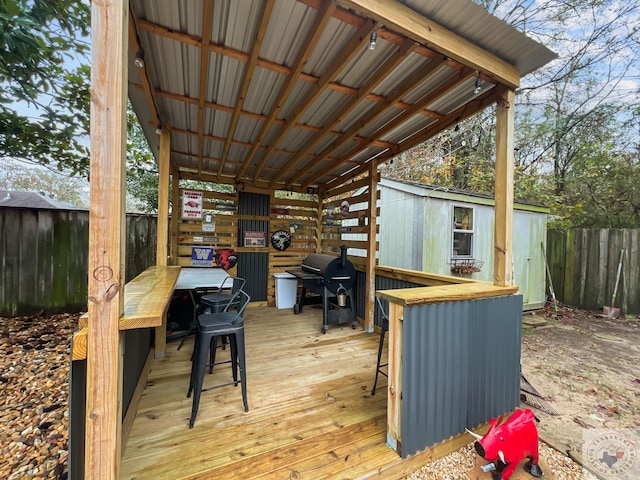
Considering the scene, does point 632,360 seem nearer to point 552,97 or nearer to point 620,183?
point 620,183

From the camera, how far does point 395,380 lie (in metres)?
1.71

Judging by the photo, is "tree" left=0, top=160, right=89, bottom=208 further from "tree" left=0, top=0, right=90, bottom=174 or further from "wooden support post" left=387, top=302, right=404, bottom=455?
"wooden support post" left=387, top=302, right=404, bottom=455

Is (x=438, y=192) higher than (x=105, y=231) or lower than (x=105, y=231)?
higher

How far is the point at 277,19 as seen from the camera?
1.62 m

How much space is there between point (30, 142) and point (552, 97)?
1233cm

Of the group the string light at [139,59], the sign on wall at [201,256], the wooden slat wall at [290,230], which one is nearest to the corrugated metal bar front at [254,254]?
the wooden slat wall at [290,230]

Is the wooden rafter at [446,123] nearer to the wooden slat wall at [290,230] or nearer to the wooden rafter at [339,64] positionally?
the wooden rafter at [339,64]

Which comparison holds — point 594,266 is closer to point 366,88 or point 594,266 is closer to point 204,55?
point 366,88

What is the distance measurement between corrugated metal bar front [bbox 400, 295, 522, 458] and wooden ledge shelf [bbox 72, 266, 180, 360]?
140cm

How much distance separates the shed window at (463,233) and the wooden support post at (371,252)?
6.94 feet

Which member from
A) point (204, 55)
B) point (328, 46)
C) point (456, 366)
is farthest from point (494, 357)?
point (204, 55)

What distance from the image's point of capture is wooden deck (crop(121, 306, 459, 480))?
154cm

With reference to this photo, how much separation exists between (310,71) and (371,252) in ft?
8.24

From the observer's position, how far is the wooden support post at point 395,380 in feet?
5.53
